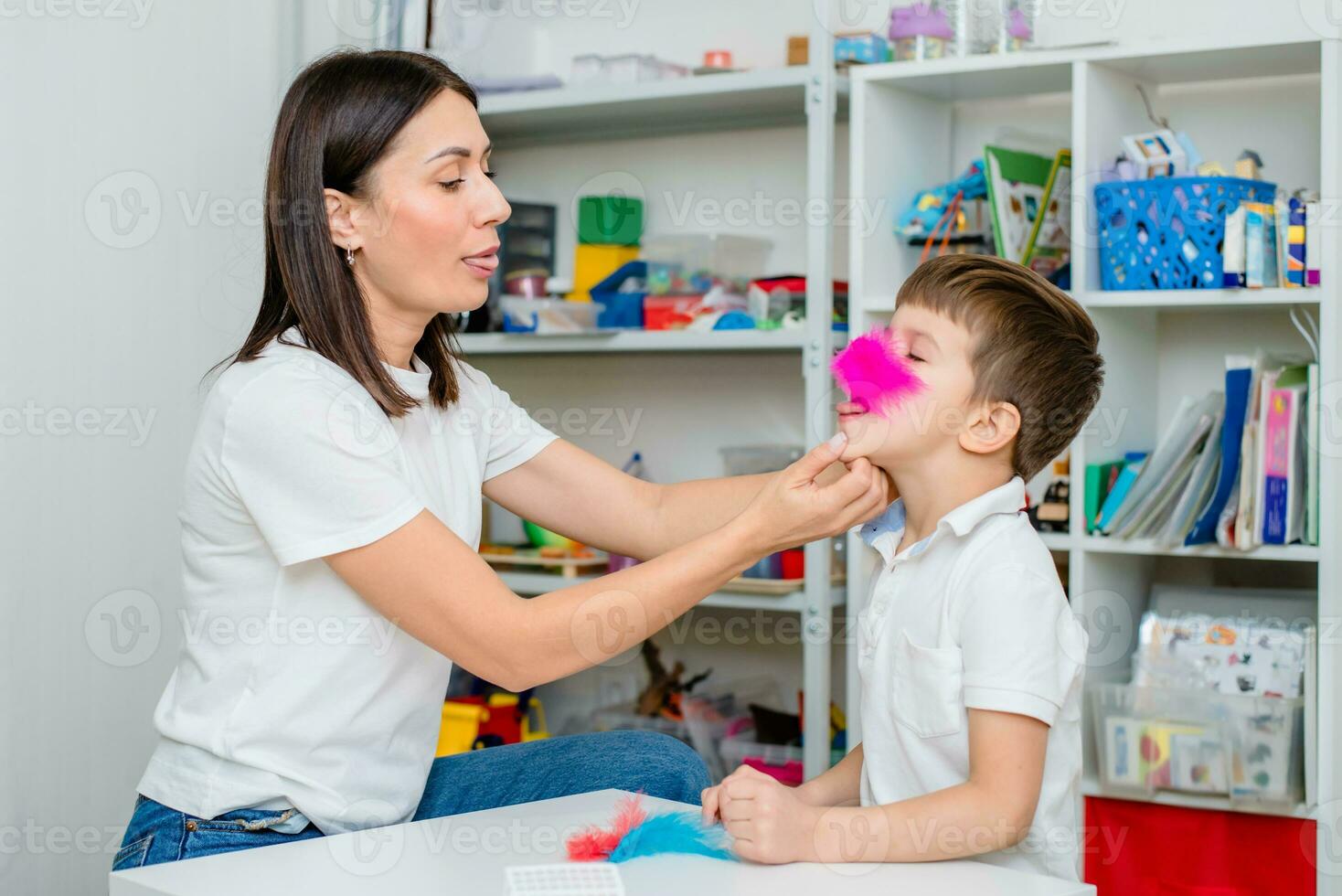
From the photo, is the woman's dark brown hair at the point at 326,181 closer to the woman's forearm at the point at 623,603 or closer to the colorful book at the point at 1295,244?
the woman's forearm at the point at 623,603

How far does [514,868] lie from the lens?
100 cm

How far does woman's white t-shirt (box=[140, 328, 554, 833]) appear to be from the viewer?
4.26 ft

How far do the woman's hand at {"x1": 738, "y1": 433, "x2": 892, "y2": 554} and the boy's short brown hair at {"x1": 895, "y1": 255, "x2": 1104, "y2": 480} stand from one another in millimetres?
138

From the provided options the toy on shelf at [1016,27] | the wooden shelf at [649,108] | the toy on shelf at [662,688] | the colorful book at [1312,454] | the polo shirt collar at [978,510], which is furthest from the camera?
the toy on shelf at [662,688]

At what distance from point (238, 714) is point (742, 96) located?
5.21 feet

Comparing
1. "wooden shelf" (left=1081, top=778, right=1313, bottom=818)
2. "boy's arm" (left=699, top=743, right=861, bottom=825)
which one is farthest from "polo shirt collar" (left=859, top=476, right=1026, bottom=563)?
"wooden shelf" (left=1081, top=778, right=1313, bottom=818)

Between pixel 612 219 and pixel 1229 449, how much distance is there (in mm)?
1336

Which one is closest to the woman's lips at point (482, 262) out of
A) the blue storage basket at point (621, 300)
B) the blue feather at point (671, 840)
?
the blue feather at point (671, 840)

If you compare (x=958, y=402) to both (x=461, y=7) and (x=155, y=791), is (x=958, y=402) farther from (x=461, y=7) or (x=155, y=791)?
(x=461, y=7)

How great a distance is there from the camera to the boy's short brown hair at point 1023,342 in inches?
51.6

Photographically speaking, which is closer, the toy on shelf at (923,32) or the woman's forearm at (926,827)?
the woman's forearm at (926,827)

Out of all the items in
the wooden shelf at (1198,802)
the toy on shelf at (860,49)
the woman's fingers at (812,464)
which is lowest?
the wooden shelf at (1198,802)

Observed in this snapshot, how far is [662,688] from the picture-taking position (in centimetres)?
278

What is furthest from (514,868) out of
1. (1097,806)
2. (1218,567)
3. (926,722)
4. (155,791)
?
(1218,567)
